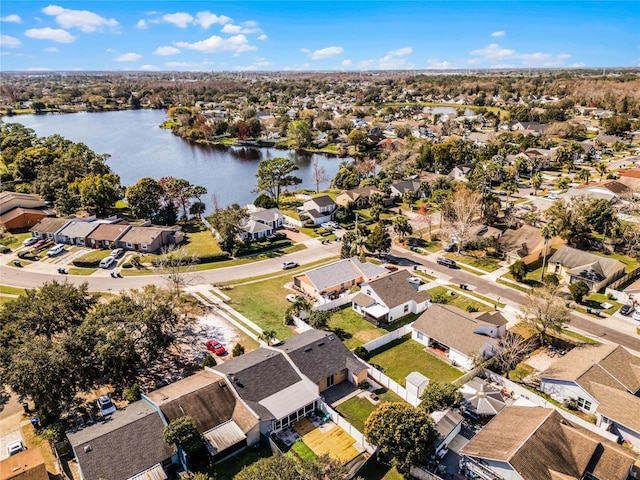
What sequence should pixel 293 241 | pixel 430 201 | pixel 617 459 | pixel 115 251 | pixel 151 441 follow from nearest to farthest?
pixel 617 459
pixel 151 441
pixel 115 251
pixel 293 241
pixel 430 201

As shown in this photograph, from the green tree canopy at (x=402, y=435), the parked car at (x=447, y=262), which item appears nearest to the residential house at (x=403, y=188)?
the parked car at (x=447, y=262)

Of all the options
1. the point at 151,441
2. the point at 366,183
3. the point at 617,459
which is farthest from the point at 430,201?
the point at 151,441

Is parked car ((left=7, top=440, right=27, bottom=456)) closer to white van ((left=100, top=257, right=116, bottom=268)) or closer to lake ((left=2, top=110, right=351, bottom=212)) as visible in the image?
white van ((left=100, top=257, right=116, bottom=268))

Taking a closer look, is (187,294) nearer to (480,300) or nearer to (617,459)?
(480,300)

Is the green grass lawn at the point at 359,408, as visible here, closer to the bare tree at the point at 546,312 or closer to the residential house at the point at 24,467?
the bare tree at the point at 546,312

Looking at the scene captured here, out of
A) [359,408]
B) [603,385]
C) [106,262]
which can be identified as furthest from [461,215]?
[106,262]

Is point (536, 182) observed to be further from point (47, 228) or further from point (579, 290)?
Answer: point (47, 228)
